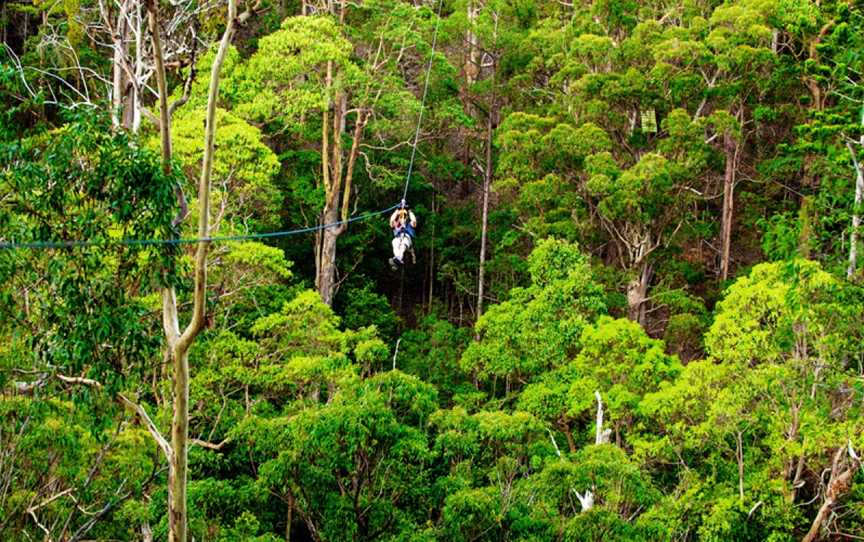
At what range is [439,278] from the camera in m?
24.5

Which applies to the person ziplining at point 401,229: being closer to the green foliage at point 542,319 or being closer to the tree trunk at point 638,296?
the green foliage at point 542,319

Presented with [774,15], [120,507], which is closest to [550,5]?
[774,15]

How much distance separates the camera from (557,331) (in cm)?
1884

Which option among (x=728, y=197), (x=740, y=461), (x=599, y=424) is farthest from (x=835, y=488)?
(x=728, y=197)

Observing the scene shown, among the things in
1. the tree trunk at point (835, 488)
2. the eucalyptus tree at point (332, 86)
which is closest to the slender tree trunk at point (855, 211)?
the tree trunk at point (835, 488)

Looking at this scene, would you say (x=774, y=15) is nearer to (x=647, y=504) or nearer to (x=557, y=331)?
(x=557, y=331)

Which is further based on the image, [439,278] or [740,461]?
[439,278]

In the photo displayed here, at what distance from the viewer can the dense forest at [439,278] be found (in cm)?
946

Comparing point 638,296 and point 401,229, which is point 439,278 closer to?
point 638,296

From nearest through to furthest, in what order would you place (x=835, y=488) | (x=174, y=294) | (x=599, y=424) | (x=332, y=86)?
(x=174, y=294)
(x=835, y=488)
(x=599, y=424)
(x=332, y=86)

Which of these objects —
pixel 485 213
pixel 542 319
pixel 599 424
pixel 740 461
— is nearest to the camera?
pixel 740 461

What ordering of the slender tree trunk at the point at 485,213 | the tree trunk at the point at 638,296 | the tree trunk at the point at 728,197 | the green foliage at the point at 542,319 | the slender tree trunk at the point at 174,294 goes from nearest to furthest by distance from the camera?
the slender tree trunk at the point at 174,294
the green foliage at the point at 542,319
the tree trunk at the point at 638,296
the tree trunk at the point at 728,197
the slender tree trunk at the point at 485,213

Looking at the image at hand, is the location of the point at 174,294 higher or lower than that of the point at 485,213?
higher

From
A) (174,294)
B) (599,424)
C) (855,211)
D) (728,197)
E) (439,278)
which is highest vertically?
(855,211)
